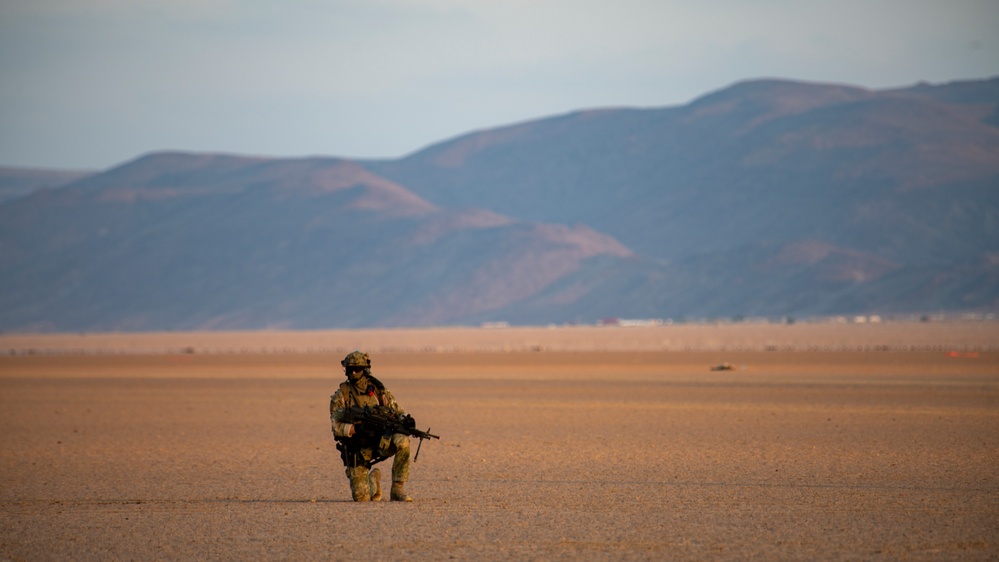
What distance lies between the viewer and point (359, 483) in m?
11.3

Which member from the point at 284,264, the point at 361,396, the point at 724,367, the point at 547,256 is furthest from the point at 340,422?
the point at 284,264

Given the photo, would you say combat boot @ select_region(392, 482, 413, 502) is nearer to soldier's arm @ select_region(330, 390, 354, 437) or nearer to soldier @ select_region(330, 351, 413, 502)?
soldier @ select_region(330, 351, 413, 502)

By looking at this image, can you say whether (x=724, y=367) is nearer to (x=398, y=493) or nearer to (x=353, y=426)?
(x=398, y=493)

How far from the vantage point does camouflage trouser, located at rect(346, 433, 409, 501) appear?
10.9 m

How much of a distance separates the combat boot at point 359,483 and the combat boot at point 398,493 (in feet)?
0.77

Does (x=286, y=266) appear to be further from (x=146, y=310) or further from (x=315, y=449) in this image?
(x=315, y=449)

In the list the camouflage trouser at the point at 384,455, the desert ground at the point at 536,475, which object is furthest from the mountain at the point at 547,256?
the camouflage trouser at the point at 384,455

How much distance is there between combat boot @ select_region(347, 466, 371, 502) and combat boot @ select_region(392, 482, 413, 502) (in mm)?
235

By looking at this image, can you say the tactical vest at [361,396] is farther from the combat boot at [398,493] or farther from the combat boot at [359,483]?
the combat boot at [398,493]

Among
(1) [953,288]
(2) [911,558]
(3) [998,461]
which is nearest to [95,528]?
(2) [911,558]

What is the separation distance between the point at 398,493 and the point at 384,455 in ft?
1.67

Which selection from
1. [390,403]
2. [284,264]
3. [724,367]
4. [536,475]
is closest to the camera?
[390,403]

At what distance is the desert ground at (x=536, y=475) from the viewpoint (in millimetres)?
9344

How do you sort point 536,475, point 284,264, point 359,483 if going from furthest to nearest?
point 284,264
point 536,475
point 359,483
